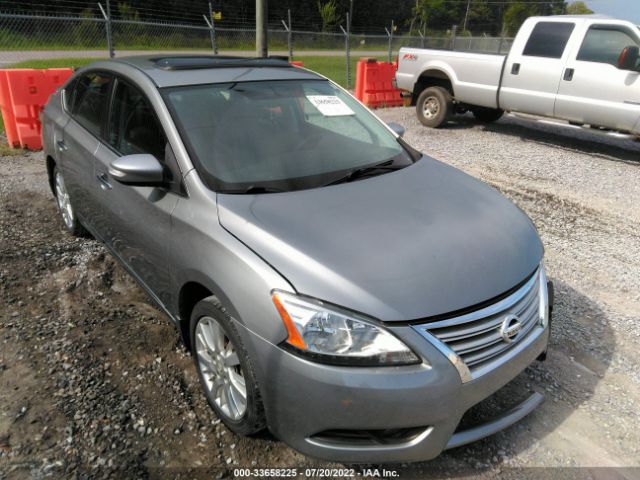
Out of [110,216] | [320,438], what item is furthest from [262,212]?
[110,216]

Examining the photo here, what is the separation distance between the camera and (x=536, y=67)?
8070mm

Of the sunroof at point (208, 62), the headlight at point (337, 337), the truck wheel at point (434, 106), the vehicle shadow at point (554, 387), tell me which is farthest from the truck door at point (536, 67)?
the headlight at point (337, 337)

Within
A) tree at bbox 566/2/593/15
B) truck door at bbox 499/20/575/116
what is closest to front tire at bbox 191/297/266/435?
truck door at bbox 499/20/575/116

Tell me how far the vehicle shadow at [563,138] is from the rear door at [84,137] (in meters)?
7.10

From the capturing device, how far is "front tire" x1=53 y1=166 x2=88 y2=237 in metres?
4.37

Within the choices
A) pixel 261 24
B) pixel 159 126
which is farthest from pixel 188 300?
pixel 261 24

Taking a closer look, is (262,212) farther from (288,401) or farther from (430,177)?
(430,177)

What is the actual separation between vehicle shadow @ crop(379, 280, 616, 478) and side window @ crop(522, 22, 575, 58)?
566 cm

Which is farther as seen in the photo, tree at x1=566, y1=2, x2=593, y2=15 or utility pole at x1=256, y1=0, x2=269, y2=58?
tree at x1=566, y1=2, x2=593, y2=15

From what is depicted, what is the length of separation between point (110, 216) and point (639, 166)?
753 centimetres

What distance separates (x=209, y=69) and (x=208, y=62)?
19cm

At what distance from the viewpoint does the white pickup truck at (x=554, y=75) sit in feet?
23.8

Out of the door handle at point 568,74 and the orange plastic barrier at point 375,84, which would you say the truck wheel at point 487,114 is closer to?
the door handle at point 568,74

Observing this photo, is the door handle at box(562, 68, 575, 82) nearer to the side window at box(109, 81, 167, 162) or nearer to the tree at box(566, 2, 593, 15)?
the side window at box(109, 81, 167, 162)
